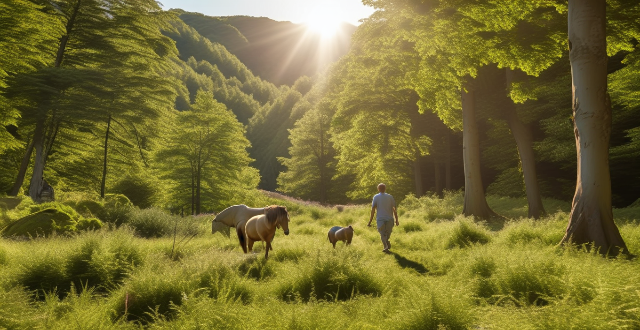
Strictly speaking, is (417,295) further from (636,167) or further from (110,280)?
(636,167)

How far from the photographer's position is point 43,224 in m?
11.6

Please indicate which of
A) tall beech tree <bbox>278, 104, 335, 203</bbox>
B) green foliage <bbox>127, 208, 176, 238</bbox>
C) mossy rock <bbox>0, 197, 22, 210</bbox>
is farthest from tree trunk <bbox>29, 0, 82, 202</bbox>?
tall beech tree <bbox>278, 104, 335, 203</bbox>

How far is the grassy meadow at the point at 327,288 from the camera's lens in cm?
382

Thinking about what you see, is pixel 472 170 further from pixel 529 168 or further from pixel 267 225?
pixel 267 225

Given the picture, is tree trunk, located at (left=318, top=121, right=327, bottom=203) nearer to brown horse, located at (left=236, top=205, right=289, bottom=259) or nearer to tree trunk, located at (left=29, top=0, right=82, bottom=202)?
tree trunk, located at (left=29, top=0, right=82, bottom=202)

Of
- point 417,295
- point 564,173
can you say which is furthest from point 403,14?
point 564,173

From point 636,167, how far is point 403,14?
57.3 feet

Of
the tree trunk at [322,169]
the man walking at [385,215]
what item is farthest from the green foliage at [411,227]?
the tree trunk at [322,169]

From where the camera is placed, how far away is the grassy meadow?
150 inches

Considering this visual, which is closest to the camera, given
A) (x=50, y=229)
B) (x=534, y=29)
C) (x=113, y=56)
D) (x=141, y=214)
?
(x=50, y=229)

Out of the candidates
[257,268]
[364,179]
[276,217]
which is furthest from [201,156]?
[257,268]

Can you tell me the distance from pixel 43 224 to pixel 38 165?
1008cm

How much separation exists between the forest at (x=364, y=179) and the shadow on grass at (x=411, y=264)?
0.23ft

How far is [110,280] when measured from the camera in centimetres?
653
